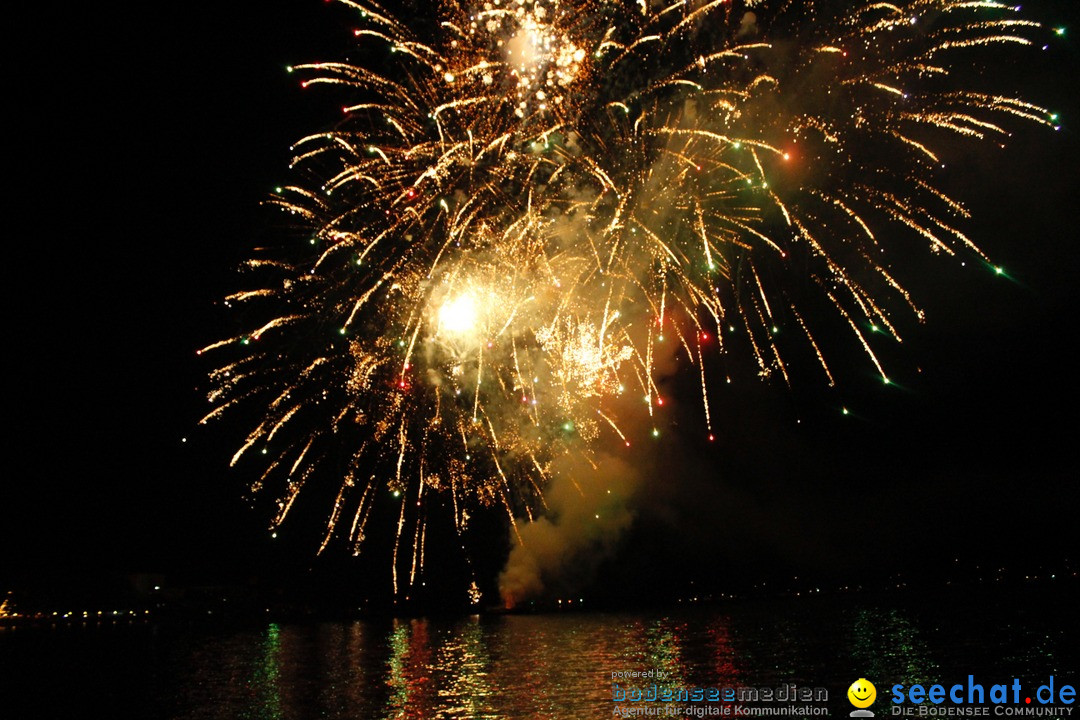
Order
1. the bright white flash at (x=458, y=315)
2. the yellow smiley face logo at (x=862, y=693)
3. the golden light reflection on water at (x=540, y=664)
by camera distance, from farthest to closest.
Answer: the bright white flash at (x=458, y=315) < the golden light reflection on water at (x=540, y=664) < the yellow smiley face logo at (x=862, y=693)

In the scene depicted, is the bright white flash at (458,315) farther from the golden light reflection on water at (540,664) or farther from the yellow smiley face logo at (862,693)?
the yellow smiley face logo at (862,693)

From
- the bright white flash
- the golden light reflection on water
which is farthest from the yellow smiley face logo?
the bright white flash

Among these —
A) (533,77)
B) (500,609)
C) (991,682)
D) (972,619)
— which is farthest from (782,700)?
(500,609)

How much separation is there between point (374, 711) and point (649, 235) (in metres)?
10.7

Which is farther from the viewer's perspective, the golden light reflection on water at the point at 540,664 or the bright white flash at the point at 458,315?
the bright white flash at the point at 458,315

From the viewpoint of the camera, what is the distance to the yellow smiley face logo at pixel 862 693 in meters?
11.6

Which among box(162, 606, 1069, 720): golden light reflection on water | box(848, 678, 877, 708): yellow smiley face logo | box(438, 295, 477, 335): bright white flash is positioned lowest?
box(162, 606, 1069, 720): golden light reflection on water

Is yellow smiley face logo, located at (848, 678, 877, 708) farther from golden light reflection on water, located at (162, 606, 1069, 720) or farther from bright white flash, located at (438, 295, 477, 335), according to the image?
bright white flash, located at (438, 295, 477, 335)

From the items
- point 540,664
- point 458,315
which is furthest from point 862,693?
point 458,315

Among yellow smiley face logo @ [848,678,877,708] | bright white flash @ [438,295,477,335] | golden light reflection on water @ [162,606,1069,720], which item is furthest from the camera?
bright white flash @ [438,295,477,335]

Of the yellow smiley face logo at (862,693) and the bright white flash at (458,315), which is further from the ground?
the bright white flash at (458,315)

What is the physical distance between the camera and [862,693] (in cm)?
1216

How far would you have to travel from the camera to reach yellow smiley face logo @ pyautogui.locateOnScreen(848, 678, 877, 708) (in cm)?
1158

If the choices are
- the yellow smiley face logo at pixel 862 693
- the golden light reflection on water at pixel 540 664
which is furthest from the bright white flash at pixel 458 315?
the yellow smiley face logo at pixel 862 693
